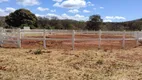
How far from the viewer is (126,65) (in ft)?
32.4

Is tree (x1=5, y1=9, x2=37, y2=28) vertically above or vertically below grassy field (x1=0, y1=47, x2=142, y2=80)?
above

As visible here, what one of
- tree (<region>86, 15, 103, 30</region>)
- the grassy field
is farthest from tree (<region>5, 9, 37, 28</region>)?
the grassy field

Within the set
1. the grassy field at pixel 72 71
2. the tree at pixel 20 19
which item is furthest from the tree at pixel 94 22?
the grassy field at pixel 72 71

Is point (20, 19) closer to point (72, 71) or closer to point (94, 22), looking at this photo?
point (94, 22)

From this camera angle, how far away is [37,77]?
7.55 meters

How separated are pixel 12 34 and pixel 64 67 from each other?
1092 cm

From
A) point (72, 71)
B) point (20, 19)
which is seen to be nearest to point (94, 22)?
point (20, 19)

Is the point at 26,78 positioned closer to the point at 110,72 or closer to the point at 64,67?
the point at 64,67

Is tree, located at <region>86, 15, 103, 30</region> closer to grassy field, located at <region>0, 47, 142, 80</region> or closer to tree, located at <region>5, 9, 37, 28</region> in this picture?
tree, located at <region>5, 9, 37, 28</region>

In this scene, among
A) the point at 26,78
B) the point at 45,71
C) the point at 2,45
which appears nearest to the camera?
the point at 26,78

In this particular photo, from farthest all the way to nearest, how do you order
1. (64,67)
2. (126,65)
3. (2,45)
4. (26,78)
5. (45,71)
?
(2,45), (126,65), (64,67), (45,71), (26,78)

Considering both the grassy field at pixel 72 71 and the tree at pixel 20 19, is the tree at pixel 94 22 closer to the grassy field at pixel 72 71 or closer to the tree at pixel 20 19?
the tree at pixel 20 19

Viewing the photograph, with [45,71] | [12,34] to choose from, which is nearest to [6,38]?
[12,34]

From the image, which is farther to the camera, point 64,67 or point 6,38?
point 6,38
